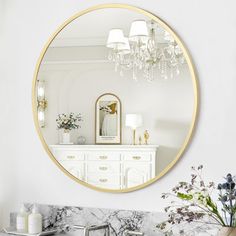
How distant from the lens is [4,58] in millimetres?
3088

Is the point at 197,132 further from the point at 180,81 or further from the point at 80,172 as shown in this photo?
the point at 80,172

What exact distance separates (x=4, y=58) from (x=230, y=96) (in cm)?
138

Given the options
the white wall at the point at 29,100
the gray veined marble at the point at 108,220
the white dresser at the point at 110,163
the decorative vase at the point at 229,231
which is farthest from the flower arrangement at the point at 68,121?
the decorative vase at the point at 229,231

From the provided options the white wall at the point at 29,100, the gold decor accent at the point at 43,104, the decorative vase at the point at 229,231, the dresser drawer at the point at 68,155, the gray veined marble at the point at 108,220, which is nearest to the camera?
the decorative vase at the point at 229,231

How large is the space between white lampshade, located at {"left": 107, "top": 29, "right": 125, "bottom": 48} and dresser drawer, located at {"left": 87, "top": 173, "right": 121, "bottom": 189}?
0.69 metres

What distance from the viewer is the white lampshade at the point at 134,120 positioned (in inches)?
106

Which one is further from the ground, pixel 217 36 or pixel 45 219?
pixel 217 36

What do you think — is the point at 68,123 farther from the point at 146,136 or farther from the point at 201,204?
the point at 201,204

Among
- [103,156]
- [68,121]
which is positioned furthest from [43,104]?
[103,156]

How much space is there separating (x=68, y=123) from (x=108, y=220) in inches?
22.5

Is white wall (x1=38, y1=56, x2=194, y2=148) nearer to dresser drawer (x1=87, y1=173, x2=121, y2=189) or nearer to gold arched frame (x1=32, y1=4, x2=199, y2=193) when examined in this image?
gold arched frame (x1=32, y1=4, x2=199, y2=193)

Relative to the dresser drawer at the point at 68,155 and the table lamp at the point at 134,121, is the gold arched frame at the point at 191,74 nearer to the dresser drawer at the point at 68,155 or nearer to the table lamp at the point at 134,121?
the dresser drawer at the point at 68,155

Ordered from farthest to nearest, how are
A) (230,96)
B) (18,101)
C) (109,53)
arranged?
1. (18,101)
2. (109,53)
3. (230,96)

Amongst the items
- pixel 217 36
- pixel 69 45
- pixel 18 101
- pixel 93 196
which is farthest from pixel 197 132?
pixel 18 101
